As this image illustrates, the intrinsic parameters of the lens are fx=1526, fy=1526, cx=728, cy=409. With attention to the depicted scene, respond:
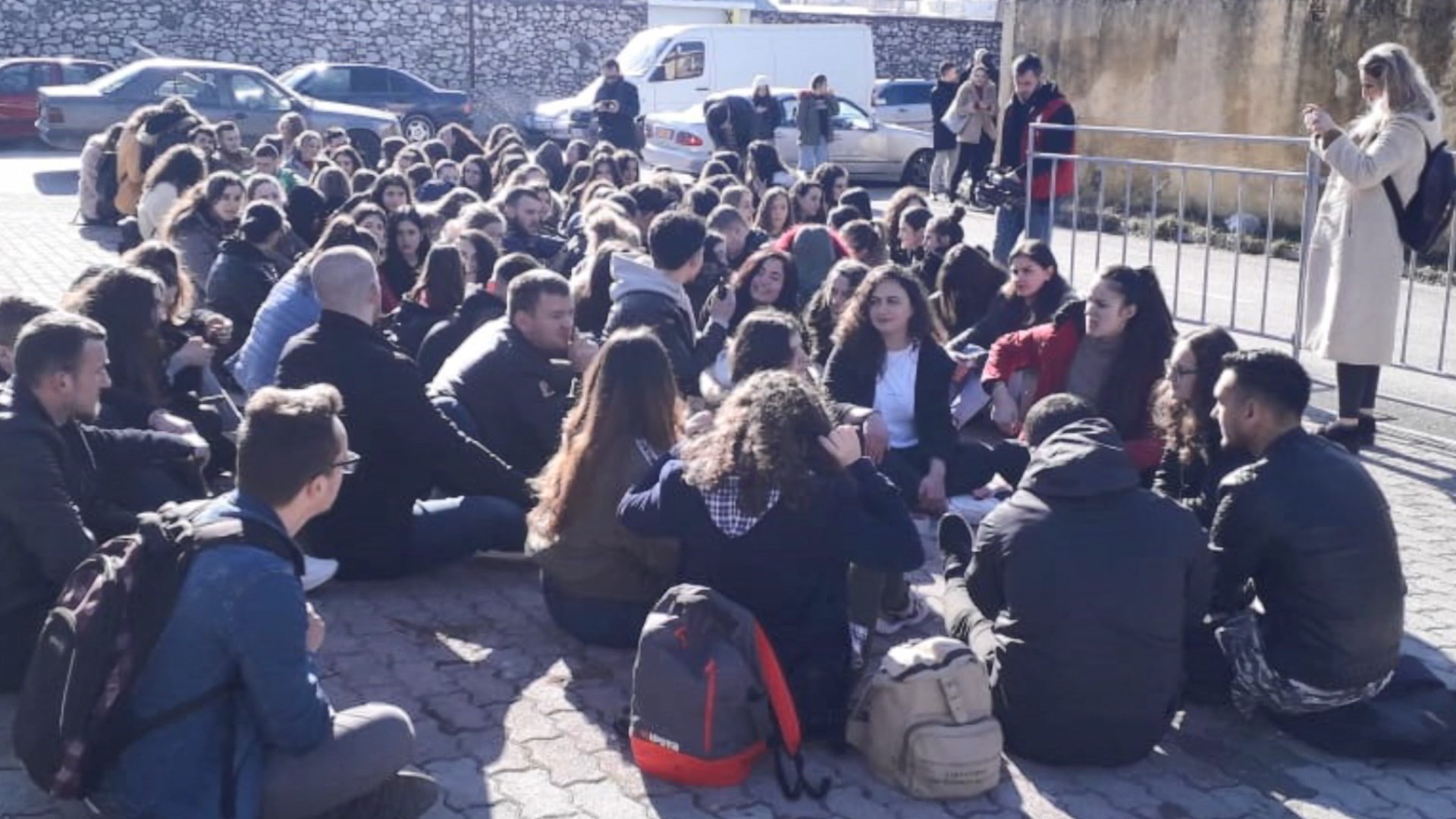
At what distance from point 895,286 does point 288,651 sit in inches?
154

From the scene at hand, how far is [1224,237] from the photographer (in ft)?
53.2

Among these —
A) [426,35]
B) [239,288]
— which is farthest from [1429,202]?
[426,35]

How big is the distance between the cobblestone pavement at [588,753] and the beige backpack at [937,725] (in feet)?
0.25

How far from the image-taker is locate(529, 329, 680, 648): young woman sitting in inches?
204

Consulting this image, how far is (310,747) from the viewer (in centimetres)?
380

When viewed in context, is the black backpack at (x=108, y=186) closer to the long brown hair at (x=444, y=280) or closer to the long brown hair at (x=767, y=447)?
the long brown hair at (x=444, y=280)

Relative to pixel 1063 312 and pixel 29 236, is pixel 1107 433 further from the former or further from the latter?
pixel 29 236

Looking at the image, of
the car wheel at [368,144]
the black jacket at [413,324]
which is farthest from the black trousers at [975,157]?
the black jacket at [413,324]

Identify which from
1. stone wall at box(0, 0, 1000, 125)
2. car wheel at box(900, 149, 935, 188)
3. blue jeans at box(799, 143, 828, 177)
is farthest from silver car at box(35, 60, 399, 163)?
car wheel at box(900, 149, 935, 188)

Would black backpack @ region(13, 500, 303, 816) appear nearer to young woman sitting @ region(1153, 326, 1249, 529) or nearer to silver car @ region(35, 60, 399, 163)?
young woman sitting @ region(1153, 326, 1249, 529)

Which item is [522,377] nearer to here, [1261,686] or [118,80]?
[1261,686]

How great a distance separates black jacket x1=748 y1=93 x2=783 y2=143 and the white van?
6066 millimetres

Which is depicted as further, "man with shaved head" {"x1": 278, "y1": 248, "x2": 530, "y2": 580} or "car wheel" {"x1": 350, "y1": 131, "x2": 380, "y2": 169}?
"car wheel" {"x1": 350, "y1": 131, "x2": 380, "y2": 169}

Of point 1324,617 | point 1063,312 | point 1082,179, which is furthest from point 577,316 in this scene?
point 1082,179
